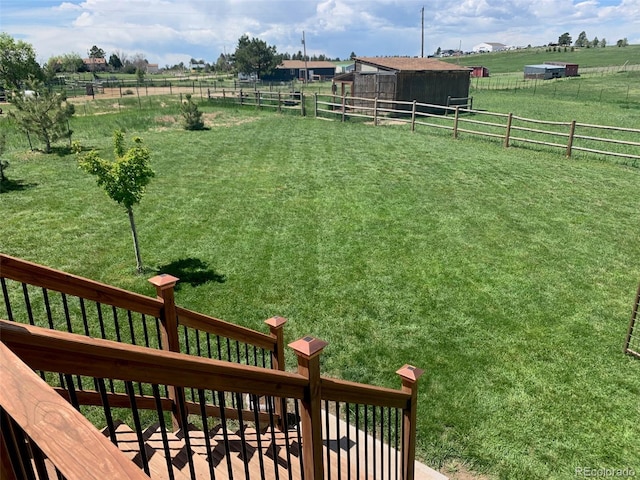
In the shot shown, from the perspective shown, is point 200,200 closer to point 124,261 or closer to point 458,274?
point 124,261

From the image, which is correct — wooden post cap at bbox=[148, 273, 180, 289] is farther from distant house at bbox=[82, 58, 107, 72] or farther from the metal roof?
distant house at bbox=[82, 58, 107, 72]

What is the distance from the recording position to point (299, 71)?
82625mm

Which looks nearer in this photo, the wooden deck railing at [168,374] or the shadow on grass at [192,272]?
the wooden deck railing at [168,374]

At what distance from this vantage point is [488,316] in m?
6.23

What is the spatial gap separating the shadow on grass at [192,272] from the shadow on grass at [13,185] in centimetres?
662

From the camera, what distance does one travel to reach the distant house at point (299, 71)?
7931 cm

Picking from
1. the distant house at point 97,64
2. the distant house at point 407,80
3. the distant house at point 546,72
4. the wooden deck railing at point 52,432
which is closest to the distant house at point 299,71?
the distant house at point 546,72

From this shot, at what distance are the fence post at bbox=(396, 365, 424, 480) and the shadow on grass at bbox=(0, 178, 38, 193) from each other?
11787mm

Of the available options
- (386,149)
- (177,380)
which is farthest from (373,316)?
(386,149)

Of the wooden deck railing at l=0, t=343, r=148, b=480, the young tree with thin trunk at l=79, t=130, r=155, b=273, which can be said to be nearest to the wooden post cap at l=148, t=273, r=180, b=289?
the wooden deck railing at l=0, t=343, r=148, b=480

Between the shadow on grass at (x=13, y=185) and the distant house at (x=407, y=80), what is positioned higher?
the distant house at (x=407, y=80)

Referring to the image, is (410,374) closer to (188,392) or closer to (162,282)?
(162,282)

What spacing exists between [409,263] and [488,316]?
71.2 inches

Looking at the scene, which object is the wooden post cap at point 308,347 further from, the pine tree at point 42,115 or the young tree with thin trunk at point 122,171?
the pine tree at point 42,115
